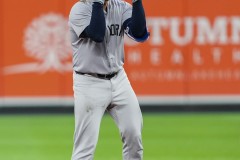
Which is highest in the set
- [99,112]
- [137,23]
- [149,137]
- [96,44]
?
[137,23]

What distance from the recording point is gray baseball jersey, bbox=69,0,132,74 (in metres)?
7.70

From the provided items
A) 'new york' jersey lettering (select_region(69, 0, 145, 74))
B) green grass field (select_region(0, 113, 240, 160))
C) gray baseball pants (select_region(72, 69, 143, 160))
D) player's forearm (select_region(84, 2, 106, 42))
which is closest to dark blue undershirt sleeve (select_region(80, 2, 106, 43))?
player's forearm (select_region(84, 2, 106, 42))

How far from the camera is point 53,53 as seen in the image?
54.2 ft

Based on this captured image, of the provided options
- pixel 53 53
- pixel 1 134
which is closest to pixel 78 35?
pixel 1 134

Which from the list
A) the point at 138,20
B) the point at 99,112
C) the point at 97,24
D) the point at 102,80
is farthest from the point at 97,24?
the point at 99,112

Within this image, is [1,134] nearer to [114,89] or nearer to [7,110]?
[7,110]

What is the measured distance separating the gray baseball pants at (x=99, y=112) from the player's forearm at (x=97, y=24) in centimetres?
48

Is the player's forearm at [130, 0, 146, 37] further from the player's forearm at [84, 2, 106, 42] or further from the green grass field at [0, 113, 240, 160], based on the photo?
the green grass field at [0, 113, 240, 160]

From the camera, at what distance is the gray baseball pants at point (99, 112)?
25.2 ft

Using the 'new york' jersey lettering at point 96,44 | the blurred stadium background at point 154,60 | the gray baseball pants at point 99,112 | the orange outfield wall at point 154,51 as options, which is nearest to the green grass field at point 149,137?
the blurred stadium background at point 154,60

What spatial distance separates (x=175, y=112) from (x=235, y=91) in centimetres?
131

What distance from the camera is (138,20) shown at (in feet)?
25.3

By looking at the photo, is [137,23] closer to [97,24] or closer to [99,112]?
[97,24]

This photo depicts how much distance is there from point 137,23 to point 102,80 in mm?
642
